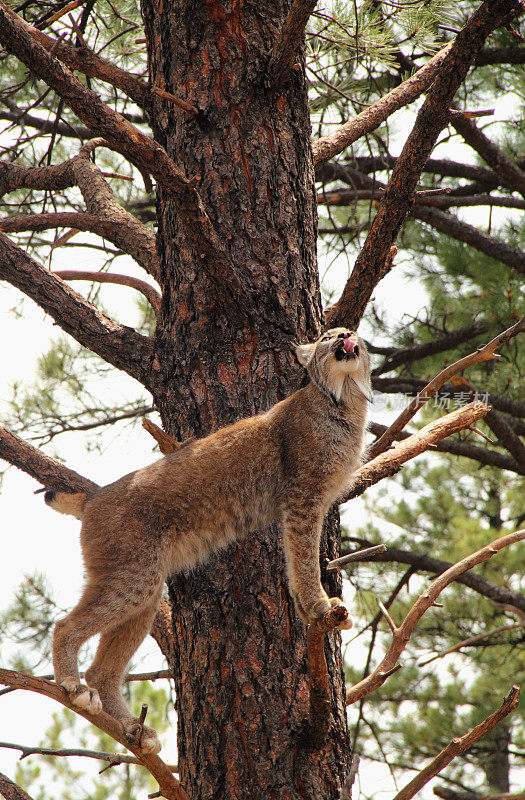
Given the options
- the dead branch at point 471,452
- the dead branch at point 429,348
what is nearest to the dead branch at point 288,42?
the dead branch at point 471,452

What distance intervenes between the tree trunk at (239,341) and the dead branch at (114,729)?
46 cm

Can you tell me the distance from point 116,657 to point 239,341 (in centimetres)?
172

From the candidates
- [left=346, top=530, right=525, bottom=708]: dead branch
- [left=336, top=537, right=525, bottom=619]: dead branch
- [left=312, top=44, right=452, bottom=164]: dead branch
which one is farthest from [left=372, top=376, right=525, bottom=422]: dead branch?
[left=346, top=530, right=525, bottom=708]: dead branch

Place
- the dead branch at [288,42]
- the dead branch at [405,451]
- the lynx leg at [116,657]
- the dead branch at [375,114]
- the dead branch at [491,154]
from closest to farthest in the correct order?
1. the dead branch at [288,42]
2. the lynx leg at [116,657]
3. the dead branch at [405,451]
4. the dead branch at [375,114]
5. the dead branch at [491,154]

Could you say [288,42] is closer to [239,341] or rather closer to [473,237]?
[239,341]

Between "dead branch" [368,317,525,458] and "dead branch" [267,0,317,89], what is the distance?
174cm

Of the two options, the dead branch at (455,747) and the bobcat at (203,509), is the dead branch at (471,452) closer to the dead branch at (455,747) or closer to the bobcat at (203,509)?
the bobcat at (203,509)

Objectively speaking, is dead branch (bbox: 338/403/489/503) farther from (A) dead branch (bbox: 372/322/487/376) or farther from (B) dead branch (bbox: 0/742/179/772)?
(A) dead branch (bbox: 372/322/487/376)

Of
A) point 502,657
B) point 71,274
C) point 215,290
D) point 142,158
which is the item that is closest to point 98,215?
point 71,274

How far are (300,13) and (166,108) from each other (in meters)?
1.07

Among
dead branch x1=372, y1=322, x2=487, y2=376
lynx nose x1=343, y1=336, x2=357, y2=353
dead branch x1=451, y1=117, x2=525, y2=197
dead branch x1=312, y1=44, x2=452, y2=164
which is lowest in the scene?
lynx nose x1=343, y1=336, x2=357, y2=353

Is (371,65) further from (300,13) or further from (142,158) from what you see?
(142,158)

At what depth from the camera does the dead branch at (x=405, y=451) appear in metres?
4.06

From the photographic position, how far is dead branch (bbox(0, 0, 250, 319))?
9.50 ft
